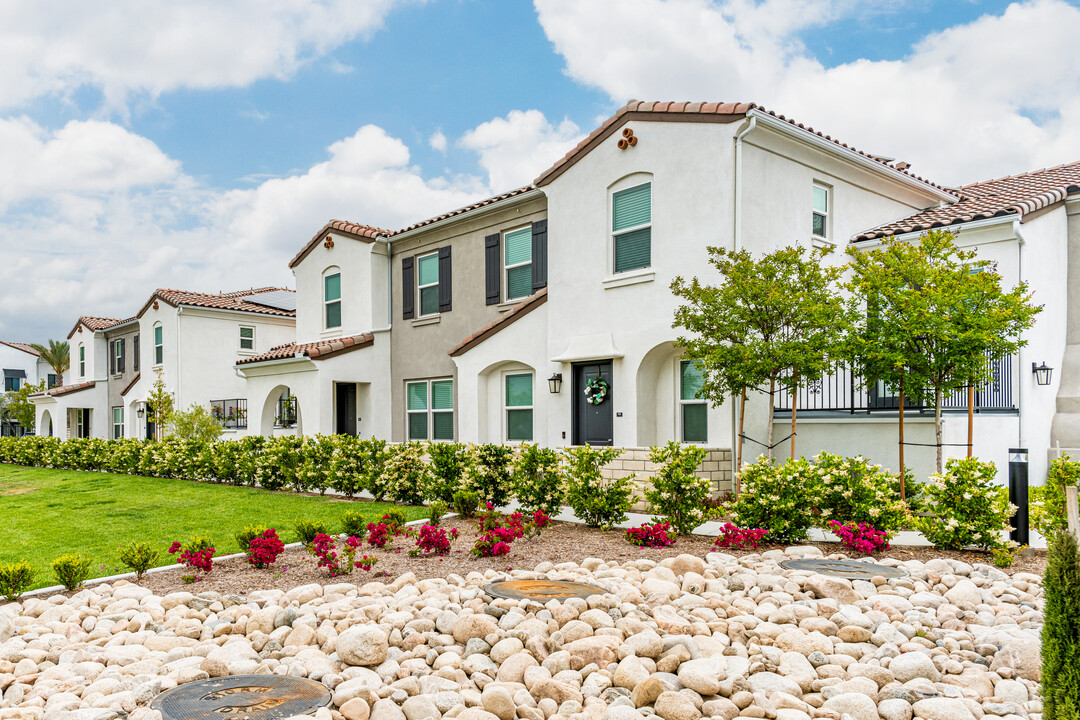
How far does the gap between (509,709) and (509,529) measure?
12.4ft

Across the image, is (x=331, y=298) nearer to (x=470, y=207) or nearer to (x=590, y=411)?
(x=470, y=207)

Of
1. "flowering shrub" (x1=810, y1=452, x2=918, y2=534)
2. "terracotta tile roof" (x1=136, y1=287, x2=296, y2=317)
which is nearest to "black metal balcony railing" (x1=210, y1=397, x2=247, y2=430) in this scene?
"terracotta tile roof" (x1=136, y1=287, x2=296, y2=317)

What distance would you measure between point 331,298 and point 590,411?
386 inches

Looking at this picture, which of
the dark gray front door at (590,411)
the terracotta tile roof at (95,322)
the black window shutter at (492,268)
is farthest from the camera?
the terracotta tile roof at (95,322)

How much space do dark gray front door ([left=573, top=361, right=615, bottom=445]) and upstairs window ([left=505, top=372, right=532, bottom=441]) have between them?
1592 millimetres

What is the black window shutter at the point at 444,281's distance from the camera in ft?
57.7

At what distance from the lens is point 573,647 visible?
14.9ft

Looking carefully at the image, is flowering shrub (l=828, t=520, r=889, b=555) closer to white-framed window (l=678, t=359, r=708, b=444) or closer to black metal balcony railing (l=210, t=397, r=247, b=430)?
white-framed window (l=678, t=359, r=708, b=444)

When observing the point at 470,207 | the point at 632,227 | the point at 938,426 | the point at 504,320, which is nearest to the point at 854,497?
the point at 938,426

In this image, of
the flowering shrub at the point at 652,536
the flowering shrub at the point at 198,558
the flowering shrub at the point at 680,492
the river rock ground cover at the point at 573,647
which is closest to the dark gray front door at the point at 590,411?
the flowering shrub at the point at 680,492

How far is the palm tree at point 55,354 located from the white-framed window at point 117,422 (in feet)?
90.0

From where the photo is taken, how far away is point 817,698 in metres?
3.97

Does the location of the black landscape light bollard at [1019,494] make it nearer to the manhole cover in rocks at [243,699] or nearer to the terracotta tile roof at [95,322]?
the manhole cover in rocks at [243,699]

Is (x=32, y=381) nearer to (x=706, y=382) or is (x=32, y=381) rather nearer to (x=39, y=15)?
(x=39, y=15)
